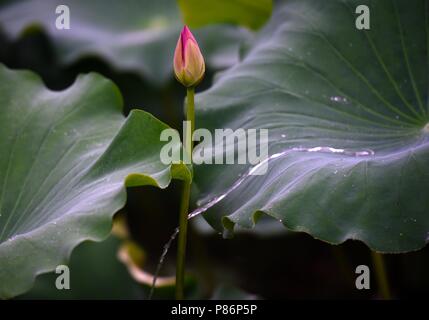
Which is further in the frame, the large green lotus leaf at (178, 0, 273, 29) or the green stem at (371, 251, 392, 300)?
the large green lotus leaf at (178, 0, 273, 29)

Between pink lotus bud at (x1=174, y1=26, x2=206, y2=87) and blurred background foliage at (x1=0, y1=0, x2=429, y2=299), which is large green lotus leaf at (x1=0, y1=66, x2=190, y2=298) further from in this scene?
blurred background foliage at (x1=0, y1=0, x2=429, y2=299)

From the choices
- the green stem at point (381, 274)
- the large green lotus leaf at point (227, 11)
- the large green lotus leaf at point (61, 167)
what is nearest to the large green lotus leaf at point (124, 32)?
the large green lotus leaf at point (227, 11)

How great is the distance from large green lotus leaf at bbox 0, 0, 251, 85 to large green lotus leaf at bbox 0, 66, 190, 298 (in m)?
0.67

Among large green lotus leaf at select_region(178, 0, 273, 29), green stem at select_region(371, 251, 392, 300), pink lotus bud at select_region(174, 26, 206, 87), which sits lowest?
green stem at select_region(371, 251, 392, 300)

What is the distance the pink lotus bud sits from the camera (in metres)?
1.23

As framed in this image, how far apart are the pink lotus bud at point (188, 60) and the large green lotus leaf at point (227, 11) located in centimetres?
68

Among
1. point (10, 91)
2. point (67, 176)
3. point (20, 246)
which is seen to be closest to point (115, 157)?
point (67, 176)

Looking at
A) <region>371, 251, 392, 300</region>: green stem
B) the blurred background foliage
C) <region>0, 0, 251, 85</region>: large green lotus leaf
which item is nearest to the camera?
<region>371, 251, 392, 300</region>: green stem

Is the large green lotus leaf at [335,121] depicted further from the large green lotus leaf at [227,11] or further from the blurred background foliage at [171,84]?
the blurred background foliage at [171,84]

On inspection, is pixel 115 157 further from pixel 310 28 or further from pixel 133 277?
pixel 310 28

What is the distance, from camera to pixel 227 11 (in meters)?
1.96

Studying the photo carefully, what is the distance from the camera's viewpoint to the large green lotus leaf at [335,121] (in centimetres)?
114

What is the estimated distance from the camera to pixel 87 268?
1.63 meters

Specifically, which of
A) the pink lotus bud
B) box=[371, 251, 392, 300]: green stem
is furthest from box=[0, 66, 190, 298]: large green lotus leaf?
box=[371, 251, 392, 300]: green stem
